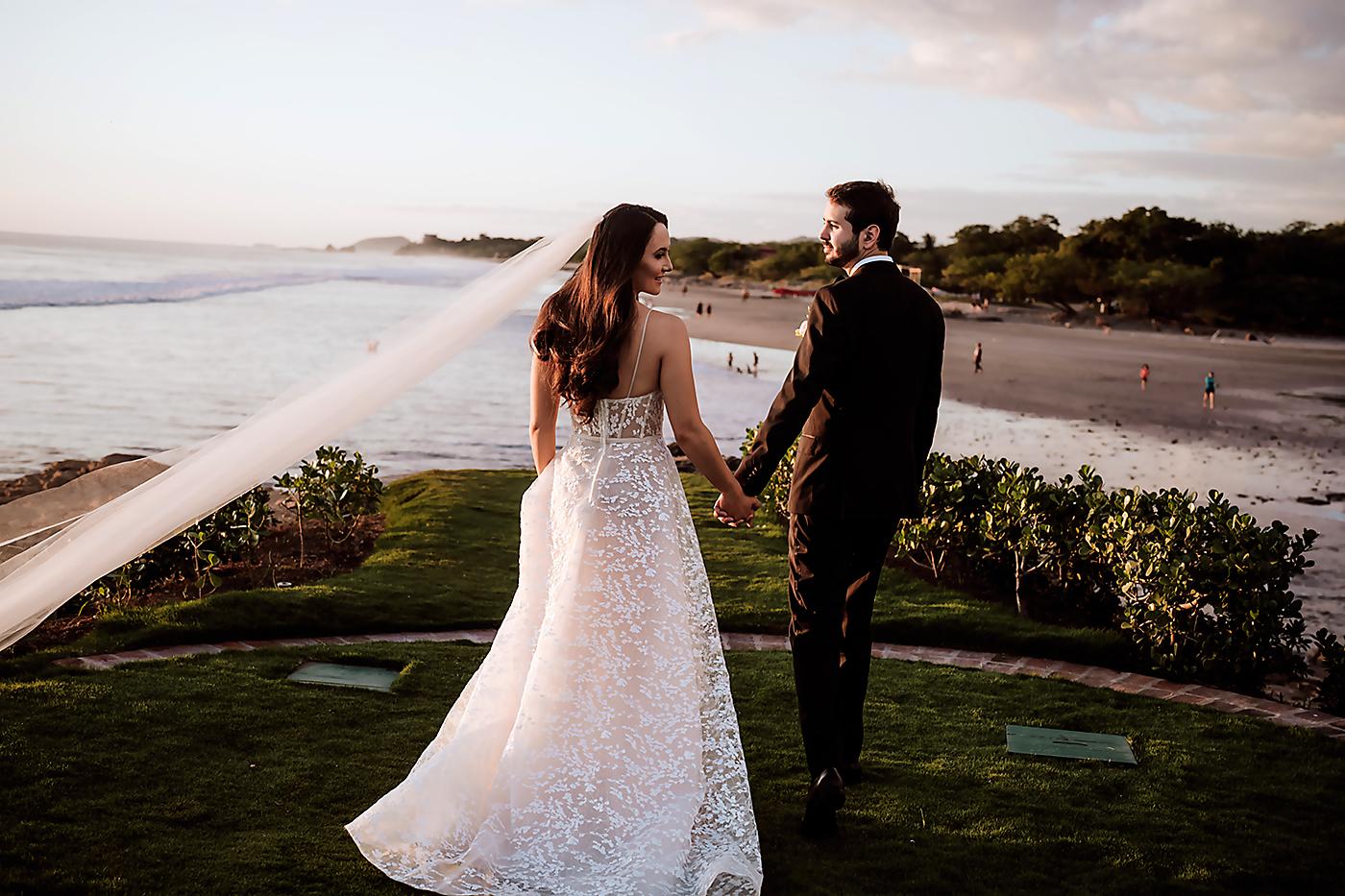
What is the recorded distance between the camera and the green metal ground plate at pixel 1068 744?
5.25 metres

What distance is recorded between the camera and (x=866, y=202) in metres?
4.23

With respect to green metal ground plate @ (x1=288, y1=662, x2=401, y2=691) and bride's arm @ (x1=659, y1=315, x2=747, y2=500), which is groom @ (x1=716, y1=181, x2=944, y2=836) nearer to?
bride's arm @ (x1=659, y1=315, x2=747, y2=500)

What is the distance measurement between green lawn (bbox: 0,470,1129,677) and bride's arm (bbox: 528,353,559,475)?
3376 millimetres

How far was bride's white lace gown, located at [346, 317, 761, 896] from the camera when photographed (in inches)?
142

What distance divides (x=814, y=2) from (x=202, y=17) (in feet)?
68.9

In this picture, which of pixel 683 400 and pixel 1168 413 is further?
pixel 1168 413

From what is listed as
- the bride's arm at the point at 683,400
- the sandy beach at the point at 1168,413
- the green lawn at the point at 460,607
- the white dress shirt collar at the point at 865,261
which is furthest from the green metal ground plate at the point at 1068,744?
the sandy beach at the point at 1168,413

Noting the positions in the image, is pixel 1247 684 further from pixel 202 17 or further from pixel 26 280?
pixel 26 280

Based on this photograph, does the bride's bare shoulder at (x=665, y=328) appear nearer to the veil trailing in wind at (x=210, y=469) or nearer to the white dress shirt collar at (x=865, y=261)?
the veil trailing in wind at (x=210, y=469)

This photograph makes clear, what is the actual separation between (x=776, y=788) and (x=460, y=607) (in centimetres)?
370

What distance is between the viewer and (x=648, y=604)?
3.92m

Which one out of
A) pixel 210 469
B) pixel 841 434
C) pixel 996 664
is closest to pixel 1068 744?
pixel 996 664

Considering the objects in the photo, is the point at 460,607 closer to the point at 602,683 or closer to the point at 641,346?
the point at 602,683

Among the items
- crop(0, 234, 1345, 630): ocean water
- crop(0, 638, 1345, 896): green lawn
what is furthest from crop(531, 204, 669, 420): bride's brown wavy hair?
crop(0, 638, 1345, 896): green lawn
